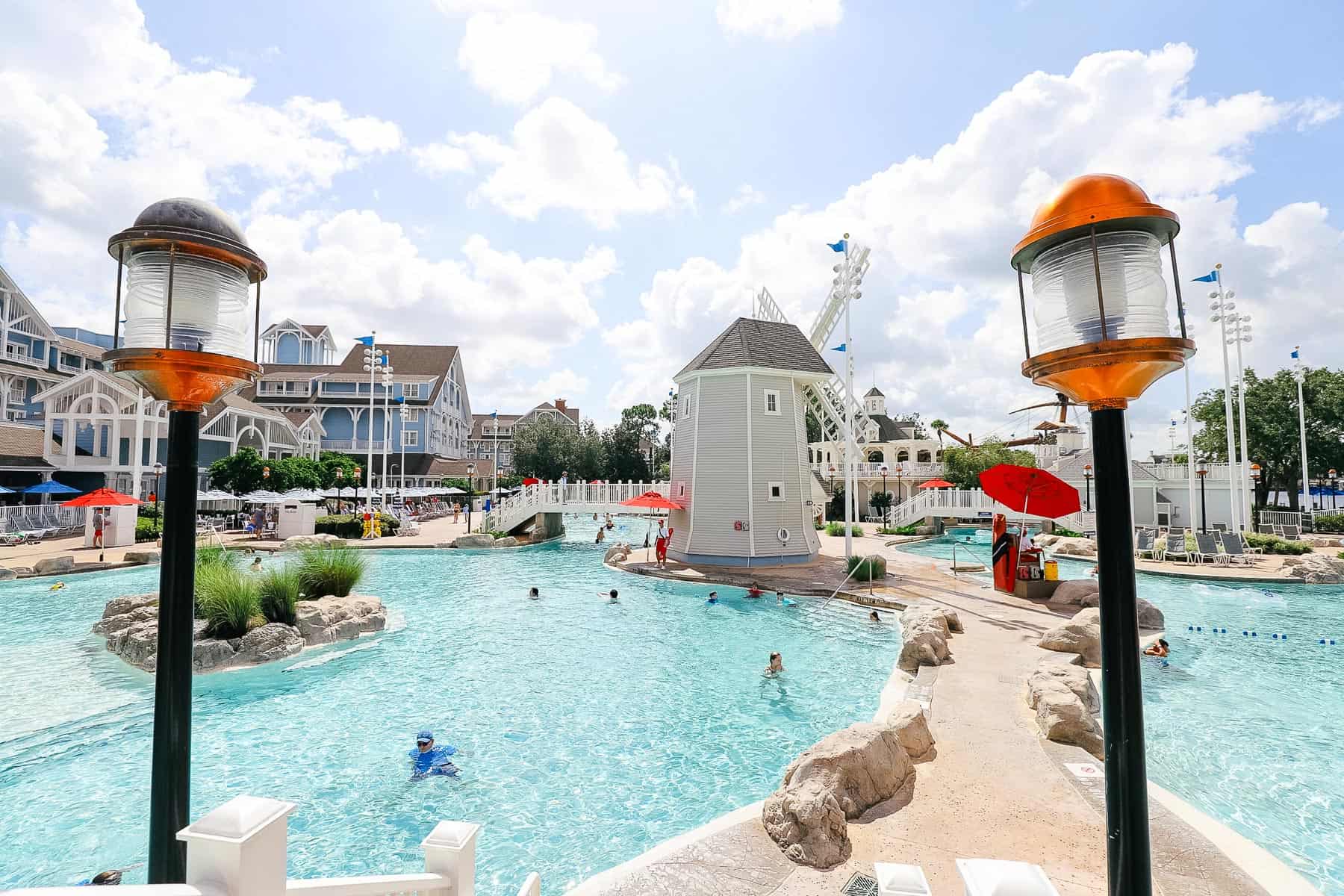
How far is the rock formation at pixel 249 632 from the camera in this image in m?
11.4

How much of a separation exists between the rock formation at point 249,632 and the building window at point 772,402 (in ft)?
45.7

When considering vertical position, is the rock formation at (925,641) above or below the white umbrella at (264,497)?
below

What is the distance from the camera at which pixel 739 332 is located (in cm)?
2331

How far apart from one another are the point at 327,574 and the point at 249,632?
3146mm

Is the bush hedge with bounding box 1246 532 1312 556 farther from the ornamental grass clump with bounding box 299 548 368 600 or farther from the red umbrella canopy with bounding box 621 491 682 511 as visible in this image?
the ornamental grass clump with bounding box 299 548 368 600

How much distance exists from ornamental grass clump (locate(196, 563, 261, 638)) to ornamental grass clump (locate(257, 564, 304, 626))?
1.08 ft

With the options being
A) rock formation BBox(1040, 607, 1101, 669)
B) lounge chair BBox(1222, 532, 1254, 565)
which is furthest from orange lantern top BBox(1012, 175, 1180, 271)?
lounge chair BBox(1222, 532, 1254, 565)

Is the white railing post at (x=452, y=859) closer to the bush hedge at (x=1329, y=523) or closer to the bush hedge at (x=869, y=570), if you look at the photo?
the bush hedge at (x=869, y=570)

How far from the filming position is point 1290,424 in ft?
122

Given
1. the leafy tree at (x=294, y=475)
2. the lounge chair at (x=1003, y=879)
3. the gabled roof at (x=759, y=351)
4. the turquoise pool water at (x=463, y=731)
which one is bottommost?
the turquoise pool water at (x=463, y=731)

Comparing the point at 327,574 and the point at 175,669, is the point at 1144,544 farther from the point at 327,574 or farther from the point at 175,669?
the point at 175,669

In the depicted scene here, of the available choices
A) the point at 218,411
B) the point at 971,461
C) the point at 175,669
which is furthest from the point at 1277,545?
the point at 218,411

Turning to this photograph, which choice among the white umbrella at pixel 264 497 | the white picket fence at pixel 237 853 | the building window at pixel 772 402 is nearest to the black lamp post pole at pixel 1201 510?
the building window at pixel 772 402

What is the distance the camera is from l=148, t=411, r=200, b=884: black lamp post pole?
9.36 ft
